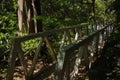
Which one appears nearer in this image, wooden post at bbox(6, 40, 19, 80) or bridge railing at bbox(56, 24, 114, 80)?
bridge railing at bbox(56, 24, 114, 80)

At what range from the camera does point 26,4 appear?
1016cm

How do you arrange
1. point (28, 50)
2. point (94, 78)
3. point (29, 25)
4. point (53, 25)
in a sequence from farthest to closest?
point (53, 25) → point (29, 25) → point (28, 50) → point (94, 78)

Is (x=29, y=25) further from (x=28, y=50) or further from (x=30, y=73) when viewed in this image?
(x=30, y=73)

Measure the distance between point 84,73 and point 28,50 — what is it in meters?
3.41

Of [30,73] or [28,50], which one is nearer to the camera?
[30,73]

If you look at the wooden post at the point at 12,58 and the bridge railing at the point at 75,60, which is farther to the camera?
the wooden post at the point at 12,58

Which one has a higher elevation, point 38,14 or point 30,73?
point 38,14

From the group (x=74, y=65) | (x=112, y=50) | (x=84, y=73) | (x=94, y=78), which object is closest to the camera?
(x=74, y=65)

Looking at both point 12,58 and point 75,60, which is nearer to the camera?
point 75,60

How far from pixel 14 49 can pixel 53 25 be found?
705 cm

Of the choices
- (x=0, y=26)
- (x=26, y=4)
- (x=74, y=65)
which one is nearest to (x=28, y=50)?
(x=0, y=26)

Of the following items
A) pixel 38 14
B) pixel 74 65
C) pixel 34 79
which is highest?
pixel 38 14

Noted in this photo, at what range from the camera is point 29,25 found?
1016 cm

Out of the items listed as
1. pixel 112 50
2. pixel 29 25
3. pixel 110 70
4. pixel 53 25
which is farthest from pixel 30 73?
pixel 53 25
